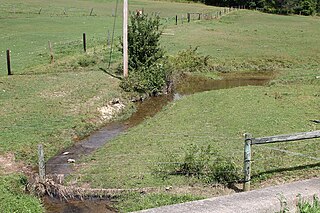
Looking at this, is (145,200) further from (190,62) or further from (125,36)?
(190,62)

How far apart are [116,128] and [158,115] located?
7.09 feet

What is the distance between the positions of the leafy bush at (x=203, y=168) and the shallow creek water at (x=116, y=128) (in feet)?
7.18

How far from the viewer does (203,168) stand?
1260 centimetres

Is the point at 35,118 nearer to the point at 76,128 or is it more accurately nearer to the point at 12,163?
the point at 76,128

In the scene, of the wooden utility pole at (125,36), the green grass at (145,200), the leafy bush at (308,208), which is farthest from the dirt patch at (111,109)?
the leafy bush at (308,208)

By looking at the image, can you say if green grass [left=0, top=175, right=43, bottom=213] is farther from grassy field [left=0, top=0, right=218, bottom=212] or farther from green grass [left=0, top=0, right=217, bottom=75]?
green grass [left=0, top=0, right=217, bottom=75]

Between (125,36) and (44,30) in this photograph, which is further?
(44,30)

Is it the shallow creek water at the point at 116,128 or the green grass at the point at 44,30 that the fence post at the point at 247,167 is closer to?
the shallow creek water at the point at 116,128

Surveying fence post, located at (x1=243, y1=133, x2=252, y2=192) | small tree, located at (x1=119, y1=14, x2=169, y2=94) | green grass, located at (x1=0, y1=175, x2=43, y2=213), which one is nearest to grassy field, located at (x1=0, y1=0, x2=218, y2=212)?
green grass, located at (x1=0, y1=175, x2=43, y2=213)

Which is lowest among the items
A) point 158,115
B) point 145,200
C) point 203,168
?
point 158,115

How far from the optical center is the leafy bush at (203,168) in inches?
477

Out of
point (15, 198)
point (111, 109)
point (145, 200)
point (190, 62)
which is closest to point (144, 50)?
point (190, 62)

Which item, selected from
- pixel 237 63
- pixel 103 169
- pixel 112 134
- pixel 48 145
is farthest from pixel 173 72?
pixel 103 169

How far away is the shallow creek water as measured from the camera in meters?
11.6
